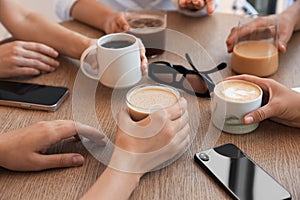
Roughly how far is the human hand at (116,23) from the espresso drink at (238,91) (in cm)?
38

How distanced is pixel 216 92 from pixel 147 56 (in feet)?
0.86

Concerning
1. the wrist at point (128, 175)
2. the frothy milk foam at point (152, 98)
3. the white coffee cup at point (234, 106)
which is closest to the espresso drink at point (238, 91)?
the white coffee cup at point (234, 106)

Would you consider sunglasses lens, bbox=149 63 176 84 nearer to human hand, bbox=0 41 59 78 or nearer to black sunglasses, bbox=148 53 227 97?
black sunglasses, bbox=148 53 227 97

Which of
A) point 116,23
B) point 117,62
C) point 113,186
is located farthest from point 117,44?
point 113,186

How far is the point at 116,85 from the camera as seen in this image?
95 centimetres

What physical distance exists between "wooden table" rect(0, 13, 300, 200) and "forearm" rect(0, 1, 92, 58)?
0.11 metres

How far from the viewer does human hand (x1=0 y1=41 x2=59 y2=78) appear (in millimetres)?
Result: 1045

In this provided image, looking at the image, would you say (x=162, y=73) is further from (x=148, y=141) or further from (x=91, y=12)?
(x=91, y=12)

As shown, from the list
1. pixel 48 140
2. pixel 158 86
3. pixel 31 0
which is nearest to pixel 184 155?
pixel 158 86

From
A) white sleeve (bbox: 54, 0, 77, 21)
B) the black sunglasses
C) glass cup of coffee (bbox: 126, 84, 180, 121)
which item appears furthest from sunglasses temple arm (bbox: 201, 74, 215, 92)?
white sleeve (bbox: 54, 0, 77, 21)

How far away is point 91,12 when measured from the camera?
1302 millimetres

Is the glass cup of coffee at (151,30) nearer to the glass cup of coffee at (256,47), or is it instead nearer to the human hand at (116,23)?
the human hand at (116,23)

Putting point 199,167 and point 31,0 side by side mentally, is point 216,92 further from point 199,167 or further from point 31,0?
point 31,0

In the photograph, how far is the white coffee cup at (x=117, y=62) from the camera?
3.03 feet
